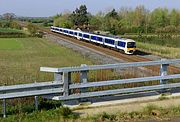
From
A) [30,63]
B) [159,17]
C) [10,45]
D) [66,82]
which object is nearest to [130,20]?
[159,17]

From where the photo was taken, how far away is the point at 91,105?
8.40 meters

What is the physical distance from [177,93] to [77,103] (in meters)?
3.20

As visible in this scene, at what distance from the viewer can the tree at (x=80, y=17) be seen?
13662 centimetres

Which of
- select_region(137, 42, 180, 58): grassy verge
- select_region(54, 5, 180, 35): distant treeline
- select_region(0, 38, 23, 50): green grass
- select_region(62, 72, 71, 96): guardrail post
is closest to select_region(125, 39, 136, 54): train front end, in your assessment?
select_region(137, 42, 180, 58): grassy verge

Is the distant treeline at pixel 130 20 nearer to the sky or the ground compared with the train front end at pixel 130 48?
nearer to the sky

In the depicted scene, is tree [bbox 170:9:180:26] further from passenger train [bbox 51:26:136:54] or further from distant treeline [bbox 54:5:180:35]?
passenger train [bbox 51:26:136:54]

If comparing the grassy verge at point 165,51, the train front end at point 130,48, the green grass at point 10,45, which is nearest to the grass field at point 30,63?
the train front end at point 130,48

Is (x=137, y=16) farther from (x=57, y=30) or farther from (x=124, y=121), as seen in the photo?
(x=124, y=121)

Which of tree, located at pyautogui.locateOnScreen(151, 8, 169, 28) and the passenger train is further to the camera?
tree, located at pyautogui.locateOnScreen(151, 8, 169, 28)

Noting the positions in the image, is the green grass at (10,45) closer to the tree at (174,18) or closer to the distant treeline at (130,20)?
the distant treeline at (130,20)

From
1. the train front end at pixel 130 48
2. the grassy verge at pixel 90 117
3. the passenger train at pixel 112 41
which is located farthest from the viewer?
the passenger train at pixel 112 41

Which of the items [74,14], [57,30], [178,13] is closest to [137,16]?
[178,13]

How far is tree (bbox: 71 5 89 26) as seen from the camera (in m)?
137

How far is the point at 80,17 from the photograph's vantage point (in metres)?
136
